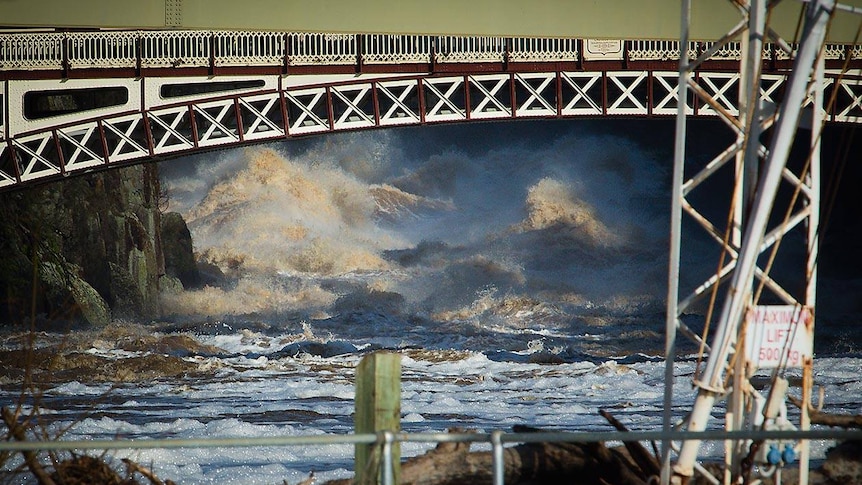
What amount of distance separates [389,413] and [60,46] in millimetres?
9100

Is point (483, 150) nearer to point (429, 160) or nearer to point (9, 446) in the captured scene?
point (429, 160)

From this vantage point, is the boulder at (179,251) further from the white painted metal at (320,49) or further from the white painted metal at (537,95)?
the white painted metal at (537,95)

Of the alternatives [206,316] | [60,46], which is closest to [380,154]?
[206,316]

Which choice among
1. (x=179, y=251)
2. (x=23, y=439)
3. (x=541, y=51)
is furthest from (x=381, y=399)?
(x=179, y=251)

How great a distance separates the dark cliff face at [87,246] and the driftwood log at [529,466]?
7760 mm

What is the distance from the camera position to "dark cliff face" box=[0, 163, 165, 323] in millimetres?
11906

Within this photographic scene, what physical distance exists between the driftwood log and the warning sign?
98 cm

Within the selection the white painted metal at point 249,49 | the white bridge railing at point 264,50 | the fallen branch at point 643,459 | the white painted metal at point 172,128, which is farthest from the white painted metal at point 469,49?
the fallen branch at point 643,459

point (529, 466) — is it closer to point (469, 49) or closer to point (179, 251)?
point (469, 49)

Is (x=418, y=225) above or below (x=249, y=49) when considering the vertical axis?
below

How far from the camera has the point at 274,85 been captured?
11.8 m

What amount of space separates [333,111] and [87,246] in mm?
3669

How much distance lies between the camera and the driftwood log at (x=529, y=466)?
5.21m

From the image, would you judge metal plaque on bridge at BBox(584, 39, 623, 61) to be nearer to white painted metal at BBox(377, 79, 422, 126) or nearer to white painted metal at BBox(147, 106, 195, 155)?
white painted metal at BBox(377, 79, 422, 126)
